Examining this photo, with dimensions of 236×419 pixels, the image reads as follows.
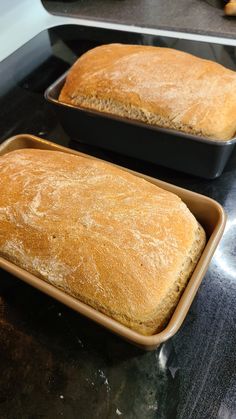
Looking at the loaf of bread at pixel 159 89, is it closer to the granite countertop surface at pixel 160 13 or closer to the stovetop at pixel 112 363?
the stovetop at pixel 112 363

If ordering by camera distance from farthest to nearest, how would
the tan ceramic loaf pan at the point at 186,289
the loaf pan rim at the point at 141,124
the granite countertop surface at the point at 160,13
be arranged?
1. the granite countertop surface at the point at 160,13
2. the loaf pan rim at the point at 141,124
3. the tan ceramic loaf pan at the point at 186,289

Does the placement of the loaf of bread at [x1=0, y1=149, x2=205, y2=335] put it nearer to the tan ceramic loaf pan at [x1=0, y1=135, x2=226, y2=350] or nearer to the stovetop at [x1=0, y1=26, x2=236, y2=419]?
the tan ceramic loaf pan at [x1=0, y1=135, x2=226, y2=350]

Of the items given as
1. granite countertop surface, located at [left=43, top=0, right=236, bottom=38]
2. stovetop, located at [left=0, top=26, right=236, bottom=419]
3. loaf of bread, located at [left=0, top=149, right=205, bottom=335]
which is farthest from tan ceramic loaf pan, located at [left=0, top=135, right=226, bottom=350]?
granite countertop surface, located at [left=43, top=0, right=236, bottom=38]

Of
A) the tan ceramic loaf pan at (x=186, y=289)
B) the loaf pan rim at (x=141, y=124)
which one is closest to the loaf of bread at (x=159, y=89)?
the loaf pan rim at (x=141, y=124)

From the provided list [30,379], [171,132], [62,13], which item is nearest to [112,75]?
[171,132]

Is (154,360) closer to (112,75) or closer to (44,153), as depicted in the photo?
(44,153)

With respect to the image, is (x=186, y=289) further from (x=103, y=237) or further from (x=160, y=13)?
(x=160, y=13)
